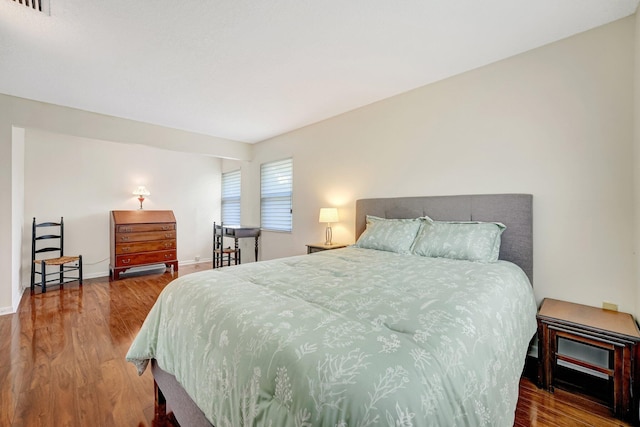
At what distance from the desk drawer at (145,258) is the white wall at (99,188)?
63 centimetres

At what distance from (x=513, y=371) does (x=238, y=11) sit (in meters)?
2.54

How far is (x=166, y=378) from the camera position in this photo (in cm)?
150

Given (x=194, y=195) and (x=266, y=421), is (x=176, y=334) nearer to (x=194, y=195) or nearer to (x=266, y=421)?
(x=266, y=421)

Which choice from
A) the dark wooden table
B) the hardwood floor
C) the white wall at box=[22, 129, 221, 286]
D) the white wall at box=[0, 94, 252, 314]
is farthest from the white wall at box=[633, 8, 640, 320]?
the white wall at box=[22, 129, 221, 286]

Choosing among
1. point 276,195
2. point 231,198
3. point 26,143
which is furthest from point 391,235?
point 26,143

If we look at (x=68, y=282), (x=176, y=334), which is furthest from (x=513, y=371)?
(x=68, y=282)

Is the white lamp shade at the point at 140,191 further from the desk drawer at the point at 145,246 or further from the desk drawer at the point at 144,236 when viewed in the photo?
the desk drawer at the point at 145,246

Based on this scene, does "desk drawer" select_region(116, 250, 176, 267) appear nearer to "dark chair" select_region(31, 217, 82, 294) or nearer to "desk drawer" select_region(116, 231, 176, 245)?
"desk drawer" select_region(116, 231, 176, 245)

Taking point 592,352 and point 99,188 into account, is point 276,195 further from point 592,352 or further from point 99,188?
point 592,352

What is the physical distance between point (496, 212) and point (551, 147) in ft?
2.04

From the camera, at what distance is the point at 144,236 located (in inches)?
186

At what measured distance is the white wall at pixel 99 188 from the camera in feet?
13.8

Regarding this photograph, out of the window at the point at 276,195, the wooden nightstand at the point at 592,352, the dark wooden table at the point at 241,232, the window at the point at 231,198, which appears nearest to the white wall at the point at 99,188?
the window at the point at 231,198

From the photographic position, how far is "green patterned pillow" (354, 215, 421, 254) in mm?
2559
